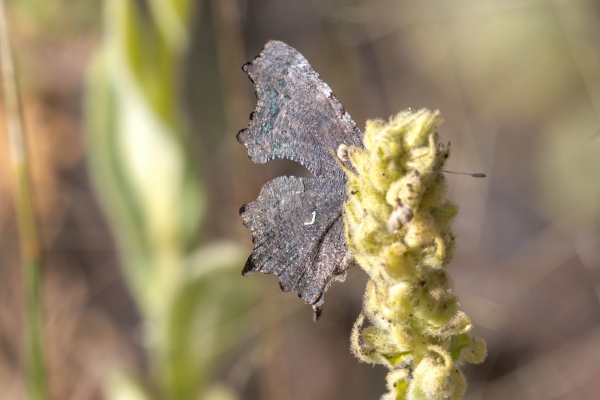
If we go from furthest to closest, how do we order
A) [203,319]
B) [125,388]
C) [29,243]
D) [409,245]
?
1. [203,319]
2. [125,388]
3. [29,243]
4. [409,245]

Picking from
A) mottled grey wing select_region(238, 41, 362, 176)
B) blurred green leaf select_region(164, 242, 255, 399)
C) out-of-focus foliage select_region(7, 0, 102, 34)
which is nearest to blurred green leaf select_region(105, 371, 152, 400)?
blurred green leaf select_region(164, 242, 255, 399)

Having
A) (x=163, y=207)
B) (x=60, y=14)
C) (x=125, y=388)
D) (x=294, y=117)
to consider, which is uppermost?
(x=60, y=14)

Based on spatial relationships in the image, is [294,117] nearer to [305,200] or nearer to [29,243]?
[305,200]

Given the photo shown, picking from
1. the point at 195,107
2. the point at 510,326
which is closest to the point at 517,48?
the point at 510,326

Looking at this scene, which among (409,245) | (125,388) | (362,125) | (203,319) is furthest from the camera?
(362,125)

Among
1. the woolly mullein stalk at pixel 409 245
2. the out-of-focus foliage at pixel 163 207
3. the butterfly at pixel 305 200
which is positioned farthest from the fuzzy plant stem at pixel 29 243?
the woolly mullein stalk at pixel 409 245

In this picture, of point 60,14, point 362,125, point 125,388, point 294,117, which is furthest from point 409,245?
point 60,14

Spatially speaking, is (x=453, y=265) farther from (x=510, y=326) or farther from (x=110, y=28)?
(x=110, y=28)
